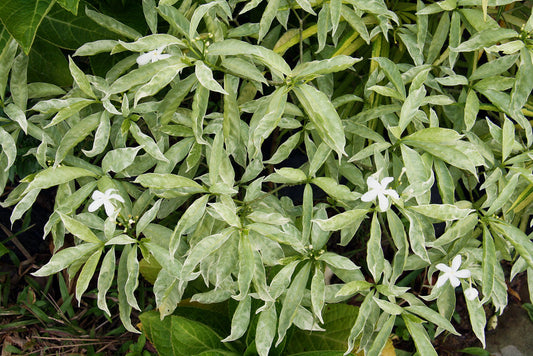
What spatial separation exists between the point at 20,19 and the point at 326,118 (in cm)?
57

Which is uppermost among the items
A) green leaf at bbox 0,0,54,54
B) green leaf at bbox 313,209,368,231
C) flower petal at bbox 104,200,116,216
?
green leaf at bbox 0,0,54,54

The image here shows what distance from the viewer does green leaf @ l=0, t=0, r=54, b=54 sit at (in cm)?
89

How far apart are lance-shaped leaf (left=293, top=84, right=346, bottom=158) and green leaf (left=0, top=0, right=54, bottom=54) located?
1.62 ft

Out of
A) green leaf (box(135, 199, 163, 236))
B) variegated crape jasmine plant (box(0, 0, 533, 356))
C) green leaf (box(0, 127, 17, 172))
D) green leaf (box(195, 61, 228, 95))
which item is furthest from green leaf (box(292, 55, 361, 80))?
green leaf (box(0, 127, 17, 172))

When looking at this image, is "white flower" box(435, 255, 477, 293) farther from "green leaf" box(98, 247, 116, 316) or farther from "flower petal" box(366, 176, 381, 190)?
"green leaf" box(98, 247, 116, 316)

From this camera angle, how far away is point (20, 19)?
34.9 inches

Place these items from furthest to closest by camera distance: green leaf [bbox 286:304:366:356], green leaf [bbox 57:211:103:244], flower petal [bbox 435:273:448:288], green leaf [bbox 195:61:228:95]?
green leaf [bbox 286:304:366:356], flower petal [bbox 435:273:448:288], green leaf [bbox 57:211:103:244], green leaf [bbox 195:61:228:95]

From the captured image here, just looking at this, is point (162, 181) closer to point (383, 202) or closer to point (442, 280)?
point (383, 202)

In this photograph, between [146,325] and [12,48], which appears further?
[146,325]

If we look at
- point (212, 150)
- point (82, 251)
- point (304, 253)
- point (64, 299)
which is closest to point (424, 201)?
point (304, 253)

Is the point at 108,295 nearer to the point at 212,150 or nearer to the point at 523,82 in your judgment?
the point at 212,150

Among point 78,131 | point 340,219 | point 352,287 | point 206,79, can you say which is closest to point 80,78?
point 78,131

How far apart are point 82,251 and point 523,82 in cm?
92

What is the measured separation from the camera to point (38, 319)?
5.67 feet
